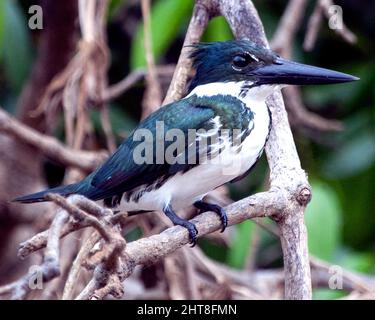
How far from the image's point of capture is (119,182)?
2273 mm

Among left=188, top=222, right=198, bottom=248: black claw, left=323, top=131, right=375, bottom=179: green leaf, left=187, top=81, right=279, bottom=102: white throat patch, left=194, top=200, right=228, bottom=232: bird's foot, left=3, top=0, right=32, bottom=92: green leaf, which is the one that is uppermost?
left=3, top=0, right=32, bottom=92: green leaf

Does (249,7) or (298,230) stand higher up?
(249,7)

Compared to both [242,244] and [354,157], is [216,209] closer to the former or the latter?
[242,244]

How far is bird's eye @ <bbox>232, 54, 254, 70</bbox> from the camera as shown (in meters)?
2.37

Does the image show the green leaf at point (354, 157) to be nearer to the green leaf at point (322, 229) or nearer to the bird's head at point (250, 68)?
the green leaf at point (322, 229)

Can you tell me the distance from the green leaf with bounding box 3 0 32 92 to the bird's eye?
155cm

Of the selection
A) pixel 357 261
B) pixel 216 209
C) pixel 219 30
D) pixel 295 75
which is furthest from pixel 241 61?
pixel 357 261

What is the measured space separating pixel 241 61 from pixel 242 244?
1.02m

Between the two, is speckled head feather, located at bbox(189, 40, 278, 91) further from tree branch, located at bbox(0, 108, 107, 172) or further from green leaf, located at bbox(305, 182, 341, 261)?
green leaf, located at bbox(305, 182, 341, 261)

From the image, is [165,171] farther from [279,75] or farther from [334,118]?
[334,118]

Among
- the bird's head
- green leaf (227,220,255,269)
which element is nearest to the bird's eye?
the bird's head

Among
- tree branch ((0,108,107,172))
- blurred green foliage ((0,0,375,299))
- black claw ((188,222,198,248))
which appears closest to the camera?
black claw ((188,222,198,248))

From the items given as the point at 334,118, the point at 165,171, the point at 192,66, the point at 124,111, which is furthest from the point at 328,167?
the point at 165,171
